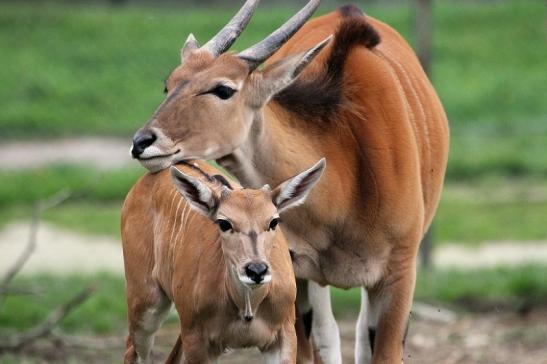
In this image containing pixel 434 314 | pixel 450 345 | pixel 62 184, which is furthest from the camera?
pixel 62 184

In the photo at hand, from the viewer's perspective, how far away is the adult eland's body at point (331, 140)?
6.24 metres

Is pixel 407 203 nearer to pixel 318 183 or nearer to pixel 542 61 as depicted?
pixel 318 183

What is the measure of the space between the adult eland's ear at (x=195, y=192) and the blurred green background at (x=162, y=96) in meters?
3.62

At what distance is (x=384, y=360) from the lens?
267 inches

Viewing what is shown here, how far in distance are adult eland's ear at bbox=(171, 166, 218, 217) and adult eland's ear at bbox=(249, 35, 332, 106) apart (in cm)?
57

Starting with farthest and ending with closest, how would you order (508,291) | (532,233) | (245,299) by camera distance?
(532,233) < (508,291) < (245,299)

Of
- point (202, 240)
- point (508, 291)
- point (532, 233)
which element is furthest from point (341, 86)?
point (532, 233)

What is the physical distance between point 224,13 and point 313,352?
15.2 m

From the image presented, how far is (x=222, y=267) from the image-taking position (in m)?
6.16

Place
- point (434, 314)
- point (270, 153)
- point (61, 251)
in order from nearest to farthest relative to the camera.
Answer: point (270, 153) < point (434, 314) < point (61, 251)

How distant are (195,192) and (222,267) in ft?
1.28

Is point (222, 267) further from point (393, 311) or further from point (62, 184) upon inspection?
point (62, 184)

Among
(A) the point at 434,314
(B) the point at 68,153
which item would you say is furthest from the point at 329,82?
(B) the point at 68,153

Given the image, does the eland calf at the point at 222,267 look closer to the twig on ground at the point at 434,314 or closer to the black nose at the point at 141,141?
the black nose at the point at 141,141
